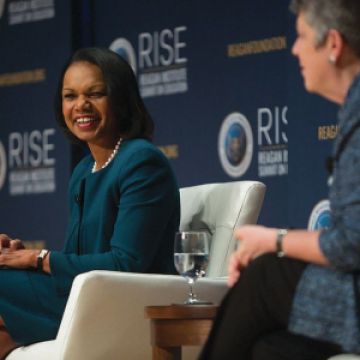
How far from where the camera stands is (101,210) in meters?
3.65

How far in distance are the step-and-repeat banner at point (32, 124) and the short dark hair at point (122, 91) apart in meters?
2.78

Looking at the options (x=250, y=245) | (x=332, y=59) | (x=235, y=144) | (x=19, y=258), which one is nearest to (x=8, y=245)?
(x=19, y=258)

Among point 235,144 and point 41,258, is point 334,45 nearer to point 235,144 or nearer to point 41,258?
point 41,258

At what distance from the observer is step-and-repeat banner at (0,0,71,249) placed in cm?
664

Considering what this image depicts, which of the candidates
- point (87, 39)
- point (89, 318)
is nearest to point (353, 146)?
point (89, 318)

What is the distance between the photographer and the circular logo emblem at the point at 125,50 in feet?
20.7

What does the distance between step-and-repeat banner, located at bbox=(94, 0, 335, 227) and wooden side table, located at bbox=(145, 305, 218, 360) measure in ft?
7.01

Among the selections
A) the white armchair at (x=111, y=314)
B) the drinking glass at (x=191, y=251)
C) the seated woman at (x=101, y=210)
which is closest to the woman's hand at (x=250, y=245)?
the drinking glass at (x=191, y=251)

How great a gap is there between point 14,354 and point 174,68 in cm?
287

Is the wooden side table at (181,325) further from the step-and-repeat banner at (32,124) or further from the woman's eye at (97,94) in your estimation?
the step-and-repeat banner at (32,124)

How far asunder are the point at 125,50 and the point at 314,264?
13.4 feet

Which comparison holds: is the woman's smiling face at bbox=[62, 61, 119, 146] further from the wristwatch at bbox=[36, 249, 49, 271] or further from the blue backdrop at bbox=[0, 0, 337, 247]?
the blue backdrop at bbox=[0, 0, 337, 247]

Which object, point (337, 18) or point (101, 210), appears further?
point (101, 210)

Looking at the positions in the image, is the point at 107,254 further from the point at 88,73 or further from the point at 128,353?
the point at 88,73
